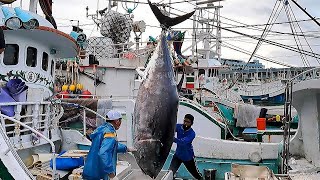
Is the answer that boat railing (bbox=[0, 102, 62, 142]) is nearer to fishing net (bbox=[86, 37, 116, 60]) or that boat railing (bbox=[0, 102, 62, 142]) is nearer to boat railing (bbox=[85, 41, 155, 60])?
boat railing (bbox=[85, 41, 155, 60])

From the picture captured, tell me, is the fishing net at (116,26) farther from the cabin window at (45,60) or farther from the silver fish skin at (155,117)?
the silver fish skin at (155,117)

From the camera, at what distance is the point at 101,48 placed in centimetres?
1675

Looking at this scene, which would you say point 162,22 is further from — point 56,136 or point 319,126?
point 56,136

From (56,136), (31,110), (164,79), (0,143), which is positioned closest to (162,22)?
(164,79)

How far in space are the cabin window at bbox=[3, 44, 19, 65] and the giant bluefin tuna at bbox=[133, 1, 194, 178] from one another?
4580mm

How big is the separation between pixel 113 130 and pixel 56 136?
453 centimetres

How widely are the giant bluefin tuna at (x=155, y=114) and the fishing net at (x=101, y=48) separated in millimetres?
12891

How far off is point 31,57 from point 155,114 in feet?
17.2

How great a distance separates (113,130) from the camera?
395 cm

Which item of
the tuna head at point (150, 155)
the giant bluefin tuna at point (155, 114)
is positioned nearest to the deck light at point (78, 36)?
the giant bluefin tuna at point (155, 114)

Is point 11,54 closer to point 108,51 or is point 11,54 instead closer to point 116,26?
point 108,51

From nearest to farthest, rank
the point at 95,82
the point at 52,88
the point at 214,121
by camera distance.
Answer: the point at 52,88, the point at 214,121, the point at 95,82

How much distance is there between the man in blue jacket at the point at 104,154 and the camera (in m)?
3.79

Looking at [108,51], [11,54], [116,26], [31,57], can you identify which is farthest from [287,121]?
[116,26]
